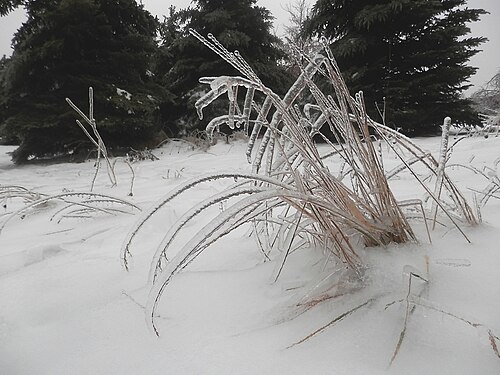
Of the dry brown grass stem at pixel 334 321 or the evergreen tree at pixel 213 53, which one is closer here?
the dry brown grass stem at pixel 334 321

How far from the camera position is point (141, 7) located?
5.16m

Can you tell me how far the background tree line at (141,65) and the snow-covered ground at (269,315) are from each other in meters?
4.08

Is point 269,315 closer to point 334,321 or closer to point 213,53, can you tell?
point 334,321

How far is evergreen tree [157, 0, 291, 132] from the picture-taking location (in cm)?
629

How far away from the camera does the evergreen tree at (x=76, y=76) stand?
164 inches

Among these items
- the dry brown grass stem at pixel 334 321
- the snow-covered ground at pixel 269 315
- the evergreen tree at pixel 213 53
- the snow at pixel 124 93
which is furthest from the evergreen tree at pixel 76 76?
the dry brown grass stem at pixel 334 321

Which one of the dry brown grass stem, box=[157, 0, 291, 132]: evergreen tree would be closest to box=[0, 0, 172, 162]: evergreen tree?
box=[157, 0, 291, 132]: evergreen tree

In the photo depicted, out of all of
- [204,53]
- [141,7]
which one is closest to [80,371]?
[141,7]

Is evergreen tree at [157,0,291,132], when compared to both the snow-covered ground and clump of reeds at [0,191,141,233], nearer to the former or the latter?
clump of reeds at [0,191,141,233]

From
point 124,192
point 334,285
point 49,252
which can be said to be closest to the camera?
point 334,285

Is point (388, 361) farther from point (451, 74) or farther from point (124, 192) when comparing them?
point (451, 74)

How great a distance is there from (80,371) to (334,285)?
1.18 ft

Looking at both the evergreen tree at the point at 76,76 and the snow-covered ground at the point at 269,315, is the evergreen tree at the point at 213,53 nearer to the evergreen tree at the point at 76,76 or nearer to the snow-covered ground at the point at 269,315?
the evergreen tree at the point at 76,76

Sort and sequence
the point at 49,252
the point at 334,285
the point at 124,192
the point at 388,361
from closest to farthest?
the point at 388,361 → the point at 334,285 → the point at 49,252 → the point at 124,192
